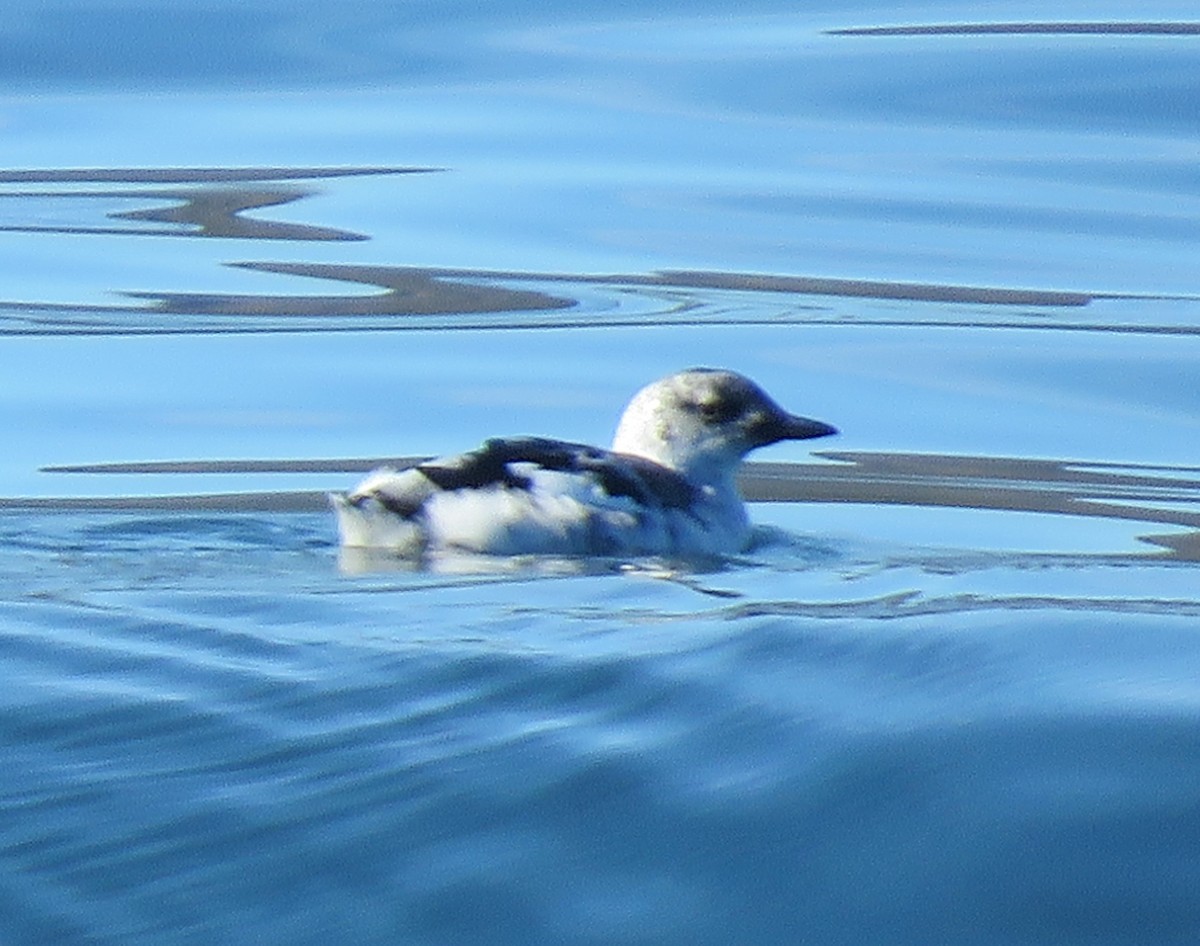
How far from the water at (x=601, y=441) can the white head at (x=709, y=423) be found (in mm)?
358

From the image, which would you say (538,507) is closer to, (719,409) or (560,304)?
(719,409)

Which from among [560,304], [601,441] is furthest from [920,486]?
[560,304]

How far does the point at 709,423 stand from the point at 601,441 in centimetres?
94

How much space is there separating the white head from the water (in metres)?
0.36

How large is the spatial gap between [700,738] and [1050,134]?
389 inches

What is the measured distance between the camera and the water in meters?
3.91

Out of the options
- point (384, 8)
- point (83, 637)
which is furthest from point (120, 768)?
point (384, 8)

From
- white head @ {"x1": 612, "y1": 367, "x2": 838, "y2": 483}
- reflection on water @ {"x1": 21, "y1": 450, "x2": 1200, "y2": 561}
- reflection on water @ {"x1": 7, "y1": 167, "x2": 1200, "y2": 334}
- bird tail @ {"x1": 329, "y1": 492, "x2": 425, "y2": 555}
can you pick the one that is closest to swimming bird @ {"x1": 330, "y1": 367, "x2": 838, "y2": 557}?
bird tail @ {"x1": 329, "y1": 492, "x2": 425, "y2": 555}

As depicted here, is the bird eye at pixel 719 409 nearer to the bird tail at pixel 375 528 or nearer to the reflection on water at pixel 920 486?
the reflection on water at pixel 920 486

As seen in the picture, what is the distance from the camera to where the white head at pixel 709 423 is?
27.2 feet

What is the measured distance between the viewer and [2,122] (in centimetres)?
1427

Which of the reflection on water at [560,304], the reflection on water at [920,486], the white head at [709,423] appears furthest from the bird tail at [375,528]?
the reflection on water at [560,304]

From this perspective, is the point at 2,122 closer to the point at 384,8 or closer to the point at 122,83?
the point at 122,83

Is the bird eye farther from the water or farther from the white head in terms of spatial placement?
the water
